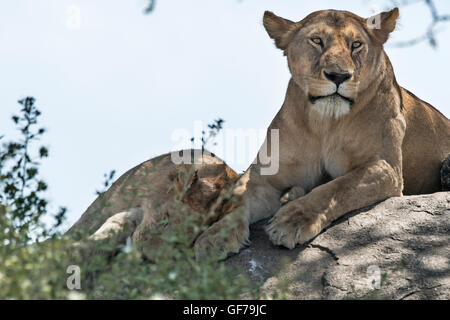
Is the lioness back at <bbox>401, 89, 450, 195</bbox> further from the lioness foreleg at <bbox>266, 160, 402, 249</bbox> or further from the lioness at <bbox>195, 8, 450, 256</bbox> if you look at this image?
the lioness foreleg at <bbox>266, 160, 402, 249</bbox>

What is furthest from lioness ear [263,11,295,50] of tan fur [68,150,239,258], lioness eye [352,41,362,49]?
tan fur [68,150,239,258]

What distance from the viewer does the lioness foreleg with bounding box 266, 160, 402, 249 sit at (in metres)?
4.88

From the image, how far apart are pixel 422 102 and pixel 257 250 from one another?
2.22 m

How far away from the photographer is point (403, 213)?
512cm

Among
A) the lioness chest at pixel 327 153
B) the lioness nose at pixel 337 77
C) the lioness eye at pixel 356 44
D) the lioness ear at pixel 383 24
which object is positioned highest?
the lioness ear at pixel 383 24

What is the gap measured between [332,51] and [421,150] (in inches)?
52.7

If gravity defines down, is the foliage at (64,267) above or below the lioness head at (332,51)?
below

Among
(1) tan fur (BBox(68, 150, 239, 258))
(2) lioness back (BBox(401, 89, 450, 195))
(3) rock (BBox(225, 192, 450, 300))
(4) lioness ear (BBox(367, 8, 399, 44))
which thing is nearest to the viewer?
(3) rock (BBox(225, 192, 450, 300))

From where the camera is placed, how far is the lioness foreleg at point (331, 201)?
4879mm

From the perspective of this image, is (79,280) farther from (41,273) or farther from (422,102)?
(422,102)

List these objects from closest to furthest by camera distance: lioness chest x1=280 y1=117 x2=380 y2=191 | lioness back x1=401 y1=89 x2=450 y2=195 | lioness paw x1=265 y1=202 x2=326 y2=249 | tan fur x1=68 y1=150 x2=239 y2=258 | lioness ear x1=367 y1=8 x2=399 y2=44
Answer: lioness paw x1=265 y1=202 x2=326 y2=249
tan fur x1=68 y1=150 x2=239 y2=258
lioness chest x1=280 y1=117 x2=380 y2=191
lioness ear x1=367 y1=8 x2=399 y2=44
lioness back x1=401 y1=89 x2=450 y2=195

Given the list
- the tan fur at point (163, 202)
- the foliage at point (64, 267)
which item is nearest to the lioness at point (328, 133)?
the tan fur at point (163, 202)

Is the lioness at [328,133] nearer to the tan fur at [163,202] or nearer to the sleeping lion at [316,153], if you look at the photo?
the sleeping lion at [316,153]
